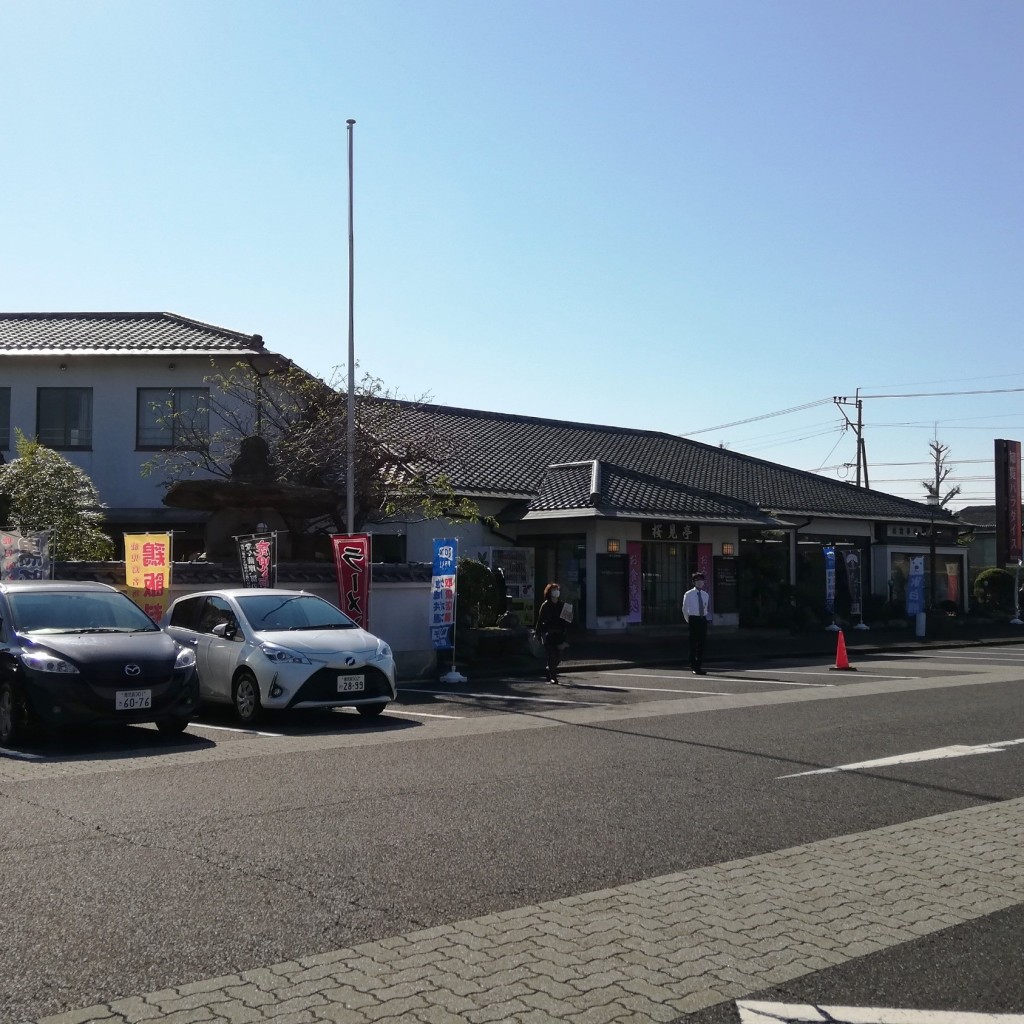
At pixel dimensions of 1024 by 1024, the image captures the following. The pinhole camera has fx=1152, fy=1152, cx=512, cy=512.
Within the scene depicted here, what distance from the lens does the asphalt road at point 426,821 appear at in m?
4.82

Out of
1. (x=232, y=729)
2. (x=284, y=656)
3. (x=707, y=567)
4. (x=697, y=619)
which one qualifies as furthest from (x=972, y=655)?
(x=232, y=729)

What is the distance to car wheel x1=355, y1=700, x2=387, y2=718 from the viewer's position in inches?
527

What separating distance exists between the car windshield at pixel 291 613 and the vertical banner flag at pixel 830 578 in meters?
20.3

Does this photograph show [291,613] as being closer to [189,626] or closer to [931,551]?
[189,626]

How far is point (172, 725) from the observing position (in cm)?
1168

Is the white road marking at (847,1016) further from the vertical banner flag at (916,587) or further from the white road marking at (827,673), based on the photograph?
the vertical banner flag at (916,587)

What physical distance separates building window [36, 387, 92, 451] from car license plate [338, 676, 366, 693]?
17873 mm

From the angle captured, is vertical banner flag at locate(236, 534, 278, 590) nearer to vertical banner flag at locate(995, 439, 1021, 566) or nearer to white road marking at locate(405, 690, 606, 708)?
white road marking at locate(405, 690, 606, 708)

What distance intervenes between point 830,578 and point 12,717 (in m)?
24.7

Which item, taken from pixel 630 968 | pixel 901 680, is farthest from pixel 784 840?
pixel 901 680

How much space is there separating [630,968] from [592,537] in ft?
74.5

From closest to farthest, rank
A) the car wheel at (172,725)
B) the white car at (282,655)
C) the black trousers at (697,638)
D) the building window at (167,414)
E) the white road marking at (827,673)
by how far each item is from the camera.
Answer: the car wheel at (172,725)
the white car at (282,655)
the white road marking at (827,673)
the black trousers at (697,638)
the building window at (167,414)

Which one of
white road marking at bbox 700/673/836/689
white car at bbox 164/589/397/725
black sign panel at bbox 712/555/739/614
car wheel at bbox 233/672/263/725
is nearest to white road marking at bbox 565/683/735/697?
white road marking at bbox 700/673/836/689

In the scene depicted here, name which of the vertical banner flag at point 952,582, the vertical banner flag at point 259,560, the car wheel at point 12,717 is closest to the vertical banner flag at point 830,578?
the vertical banner flag at point 952,582
